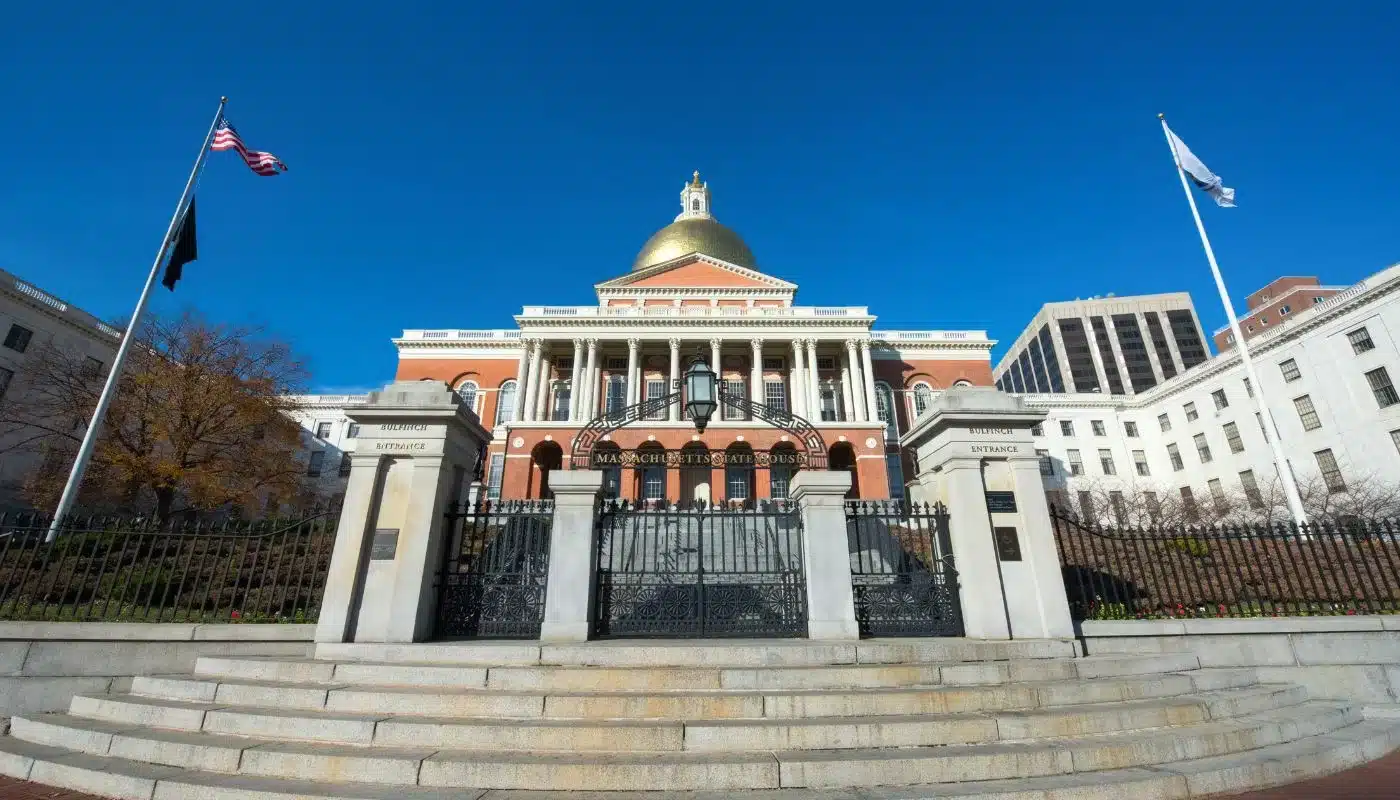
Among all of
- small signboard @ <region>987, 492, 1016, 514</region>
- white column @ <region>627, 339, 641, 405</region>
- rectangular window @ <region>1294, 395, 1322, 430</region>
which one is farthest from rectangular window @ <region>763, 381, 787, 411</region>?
small signboard @ <region>987, 492, 1016, 514</region>

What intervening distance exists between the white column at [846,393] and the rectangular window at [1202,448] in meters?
27.1

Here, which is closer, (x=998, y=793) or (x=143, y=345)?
(x=998, y=793)

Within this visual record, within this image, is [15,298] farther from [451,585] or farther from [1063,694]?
[1063,694]

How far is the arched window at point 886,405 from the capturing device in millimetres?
44781

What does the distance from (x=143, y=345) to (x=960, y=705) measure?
108 ft

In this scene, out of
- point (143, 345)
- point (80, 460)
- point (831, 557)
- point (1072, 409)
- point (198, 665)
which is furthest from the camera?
point (1072, 409)

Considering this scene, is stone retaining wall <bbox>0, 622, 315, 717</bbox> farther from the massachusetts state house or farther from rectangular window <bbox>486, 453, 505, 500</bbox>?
rectangular window <bbox>486, 453, 505, 500</bbox>

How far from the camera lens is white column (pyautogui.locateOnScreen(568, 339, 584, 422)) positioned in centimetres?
3969

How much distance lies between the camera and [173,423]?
76.6 ft

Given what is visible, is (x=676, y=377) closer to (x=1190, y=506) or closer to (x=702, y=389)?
(x=702, y=389)

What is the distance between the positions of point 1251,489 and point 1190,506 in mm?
3468

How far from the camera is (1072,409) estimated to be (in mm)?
50844

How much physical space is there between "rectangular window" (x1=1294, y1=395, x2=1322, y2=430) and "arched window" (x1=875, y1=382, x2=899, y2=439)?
931 inches

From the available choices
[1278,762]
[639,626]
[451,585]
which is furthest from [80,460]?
[1278,762]
